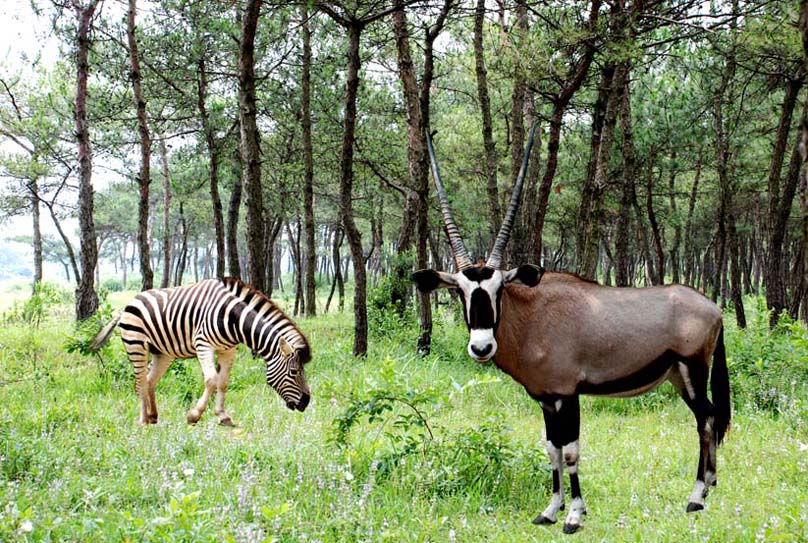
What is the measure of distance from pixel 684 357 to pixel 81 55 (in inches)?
490

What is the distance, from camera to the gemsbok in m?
5.05

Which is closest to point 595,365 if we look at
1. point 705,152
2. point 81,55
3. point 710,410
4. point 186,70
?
point 710,410

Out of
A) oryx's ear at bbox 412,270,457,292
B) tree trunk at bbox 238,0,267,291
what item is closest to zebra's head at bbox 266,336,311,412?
oryx's ear at bbox 412,270,457,292

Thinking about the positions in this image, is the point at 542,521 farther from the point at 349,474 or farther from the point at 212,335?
the point at 212,335

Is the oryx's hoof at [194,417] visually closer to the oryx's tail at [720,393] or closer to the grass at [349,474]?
the grass at [349,474]

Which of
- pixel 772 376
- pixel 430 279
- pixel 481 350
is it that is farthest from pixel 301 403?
pixel 772 376

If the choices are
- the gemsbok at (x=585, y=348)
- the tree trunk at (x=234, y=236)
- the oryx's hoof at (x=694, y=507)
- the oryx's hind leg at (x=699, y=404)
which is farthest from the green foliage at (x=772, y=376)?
the tree trunk at (x=234, y=236)

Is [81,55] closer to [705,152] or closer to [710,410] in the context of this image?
[710,410]

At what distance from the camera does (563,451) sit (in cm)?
508

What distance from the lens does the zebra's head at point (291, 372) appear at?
643 cm

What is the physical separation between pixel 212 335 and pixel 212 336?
11 mm

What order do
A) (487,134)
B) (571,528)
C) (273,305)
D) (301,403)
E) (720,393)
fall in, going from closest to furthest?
1. (571,528)
2. (720,393)
3. (301,403)
4. (273,305)
5. (487,134)

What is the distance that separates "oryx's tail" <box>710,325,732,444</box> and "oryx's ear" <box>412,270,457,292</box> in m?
2.39

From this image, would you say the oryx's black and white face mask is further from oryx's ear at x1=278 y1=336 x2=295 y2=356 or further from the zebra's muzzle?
the zebra's muzzle
